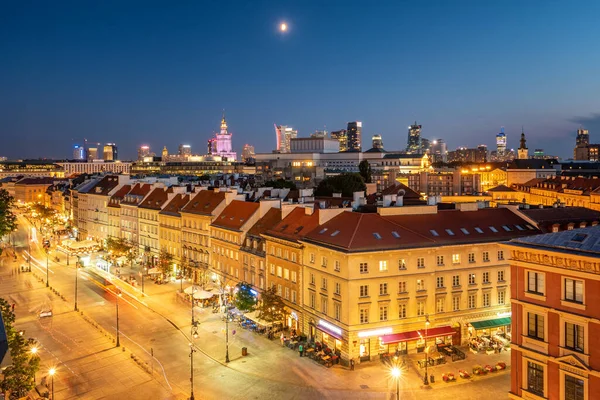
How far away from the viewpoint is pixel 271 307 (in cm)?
5378

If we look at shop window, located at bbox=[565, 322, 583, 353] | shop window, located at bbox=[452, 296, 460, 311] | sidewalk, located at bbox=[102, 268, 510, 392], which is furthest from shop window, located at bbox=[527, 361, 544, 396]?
shop window, located at bbox=[452, 296, 460, 311]

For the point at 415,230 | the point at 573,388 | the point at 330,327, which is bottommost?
the point at 330,327

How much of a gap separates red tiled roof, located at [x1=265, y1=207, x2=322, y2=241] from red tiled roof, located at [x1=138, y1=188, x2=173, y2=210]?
1595 inches

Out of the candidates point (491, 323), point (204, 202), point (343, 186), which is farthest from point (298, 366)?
point (343, 186)

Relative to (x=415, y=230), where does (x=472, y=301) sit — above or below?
below

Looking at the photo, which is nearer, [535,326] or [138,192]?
[535,326]

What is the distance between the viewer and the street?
40.6 m

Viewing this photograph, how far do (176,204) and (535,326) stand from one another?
71.2 metres

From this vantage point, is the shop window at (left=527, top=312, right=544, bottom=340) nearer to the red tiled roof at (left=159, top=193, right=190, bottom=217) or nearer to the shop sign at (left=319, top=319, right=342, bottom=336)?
the shop sign at (left=319, top=319, right=342, bottom=336)

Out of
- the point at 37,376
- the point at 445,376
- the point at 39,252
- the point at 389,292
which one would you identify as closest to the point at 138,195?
the point at 39,252

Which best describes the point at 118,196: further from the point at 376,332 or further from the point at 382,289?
the point at 376,332

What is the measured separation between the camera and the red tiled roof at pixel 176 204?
88.9 meters

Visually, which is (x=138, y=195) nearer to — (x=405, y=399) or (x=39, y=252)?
(x=39, y=252)

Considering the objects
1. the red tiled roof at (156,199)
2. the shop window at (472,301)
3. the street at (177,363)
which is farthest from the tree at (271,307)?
the red tiled roof at (156,199)
